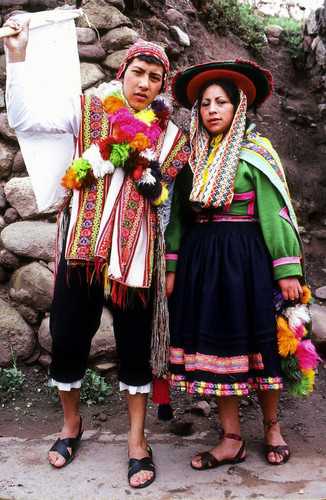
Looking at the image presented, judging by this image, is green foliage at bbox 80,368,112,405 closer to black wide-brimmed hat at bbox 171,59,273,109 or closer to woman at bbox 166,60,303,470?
woman at bbox 166,60,303,470

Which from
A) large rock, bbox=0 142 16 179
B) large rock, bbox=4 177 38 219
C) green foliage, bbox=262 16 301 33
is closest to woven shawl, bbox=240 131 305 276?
large rock, bbox=4 177 38 219

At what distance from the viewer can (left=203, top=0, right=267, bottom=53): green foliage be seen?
5543 mm

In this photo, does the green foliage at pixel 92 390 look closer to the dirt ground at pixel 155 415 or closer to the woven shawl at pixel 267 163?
the dirt ground at pixel 155 415

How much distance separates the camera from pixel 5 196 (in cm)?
366

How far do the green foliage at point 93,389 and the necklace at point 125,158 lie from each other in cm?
158

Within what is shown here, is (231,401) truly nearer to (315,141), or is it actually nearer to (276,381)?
(276,381)

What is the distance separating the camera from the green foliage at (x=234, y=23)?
5543 millimetres

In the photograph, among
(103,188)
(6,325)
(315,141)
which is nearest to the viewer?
(103,188)

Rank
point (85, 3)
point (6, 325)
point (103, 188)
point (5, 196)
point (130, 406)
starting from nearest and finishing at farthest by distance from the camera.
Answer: point (103, 188), point (130, 406), point (6, 325), point (5, 196), point (85, 3)

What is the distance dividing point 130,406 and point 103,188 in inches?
42.3

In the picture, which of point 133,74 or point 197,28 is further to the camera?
point 197,28

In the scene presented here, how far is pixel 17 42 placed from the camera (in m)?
2.00

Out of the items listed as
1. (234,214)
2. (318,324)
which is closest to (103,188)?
(234,214)

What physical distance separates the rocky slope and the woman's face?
1664 mm
